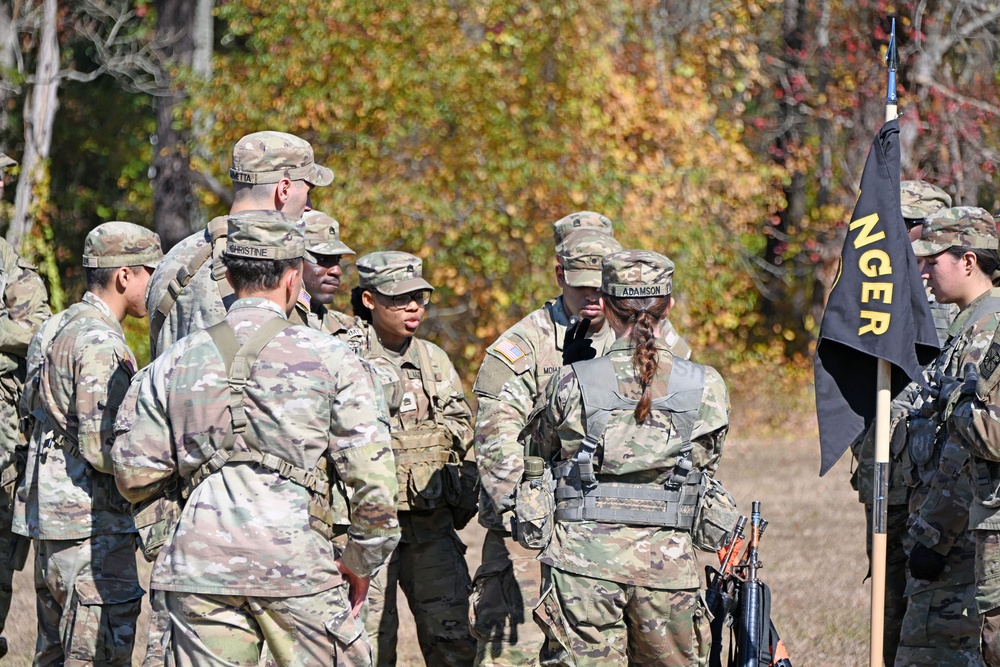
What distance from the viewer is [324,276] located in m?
6.95

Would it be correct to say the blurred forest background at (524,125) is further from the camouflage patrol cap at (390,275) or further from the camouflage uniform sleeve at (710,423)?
the camouflage uniform sleeve at (710,423)

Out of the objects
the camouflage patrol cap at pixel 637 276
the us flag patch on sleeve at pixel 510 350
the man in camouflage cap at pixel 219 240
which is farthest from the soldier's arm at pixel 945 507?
the man in camouflage cap at pixel 219 240

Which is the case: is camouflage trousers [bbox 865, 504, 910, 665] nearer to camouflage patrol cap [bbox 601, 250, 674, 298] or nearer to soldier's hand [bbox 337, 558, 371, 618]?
camouflage patrol cap [bbox 601, 250, 674, 298]

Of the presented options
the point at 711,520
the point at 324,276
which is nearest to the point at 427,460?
the point at 324,276

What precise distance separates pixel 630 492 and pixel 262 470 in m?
1.43

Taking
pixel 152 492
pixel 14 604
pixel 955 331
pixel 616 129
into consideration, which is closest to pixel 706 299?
pixel 616 129

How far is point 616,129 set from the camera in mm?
16844

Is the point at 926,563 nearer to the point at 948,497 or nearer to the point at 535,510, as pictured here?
the point at 948,497

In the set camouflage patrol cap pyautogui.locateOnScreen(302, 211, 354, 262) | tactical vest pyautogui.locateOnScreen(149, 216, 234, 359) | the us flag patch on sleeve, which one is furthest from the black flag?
camouflage patrol cap pyautogui.locateOnScreen(302, 211, 354, 262)

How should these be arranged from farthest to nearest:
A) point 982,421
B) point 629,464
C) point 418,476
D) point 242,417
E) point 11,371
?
1. point 11,371
2. point 418,476
3. point 982,421
4. point 629,464
5. point 242,417

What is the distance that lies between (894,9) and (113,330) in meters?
15.6

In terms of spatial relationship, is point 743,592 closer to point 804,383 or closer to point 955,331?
point 955,331

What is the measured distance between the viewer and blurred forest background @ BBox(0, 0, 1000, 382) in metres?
15.6

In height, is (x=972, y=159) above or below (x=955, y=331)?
above
